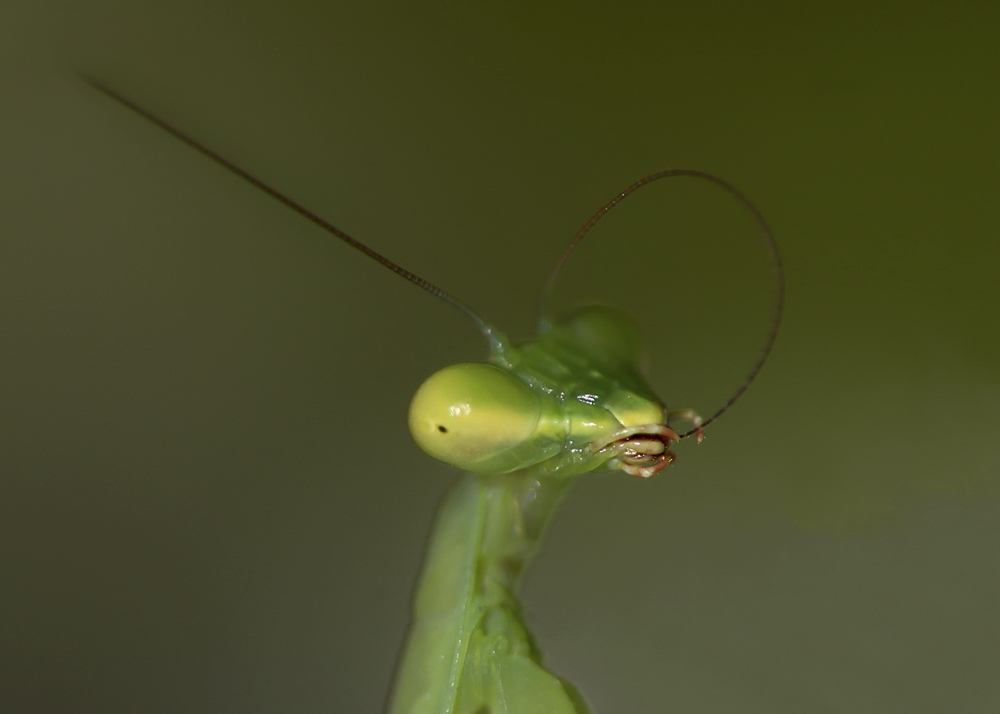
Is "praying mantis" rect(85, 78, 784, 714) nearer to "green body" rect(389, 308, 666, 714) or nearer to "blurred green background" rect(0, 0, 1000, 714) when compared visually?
"green body" rect(389, 308, 666, 714)

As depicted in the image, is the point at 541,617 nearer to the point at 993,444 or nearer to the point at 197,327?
the point at 197,327

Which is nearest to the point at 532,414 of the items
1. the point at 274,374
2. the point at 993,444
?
the point at 274,374

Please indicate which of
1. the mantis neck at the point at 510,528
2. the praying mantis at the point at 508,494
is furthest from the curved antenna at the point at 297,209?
the mantis neck at the point at 510,528

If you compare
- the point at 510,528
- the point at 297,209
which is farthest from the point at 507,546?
the point at 297,209

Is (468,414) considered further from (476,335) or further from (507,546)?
(476,335)

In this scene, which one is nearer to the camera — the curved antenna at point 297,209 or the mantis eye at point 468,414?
the mantis eye at point 468,414

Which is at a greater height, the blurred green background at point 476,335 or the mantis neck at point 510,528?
the blurred green background at point 476,335

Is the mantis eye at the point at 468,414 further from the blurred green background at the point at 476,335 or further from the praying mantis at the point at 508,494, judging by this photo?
the blurred green background at the point at 476,335
